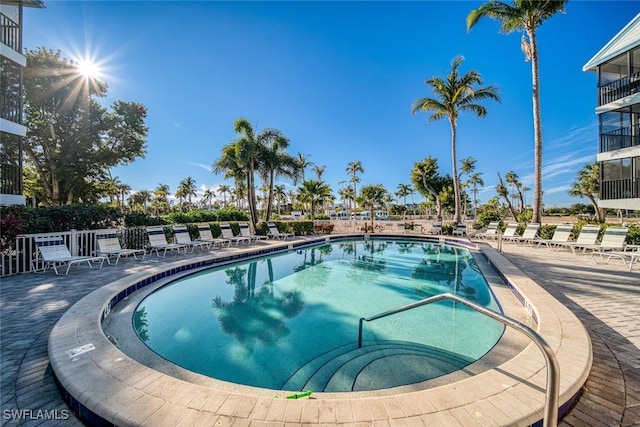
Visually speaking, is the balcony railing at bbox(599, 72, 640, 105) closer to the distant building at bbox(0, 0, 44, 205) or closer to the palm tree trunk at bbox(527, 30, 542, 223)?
the palm tree trunk at bbox(527, 30, 542, 223)

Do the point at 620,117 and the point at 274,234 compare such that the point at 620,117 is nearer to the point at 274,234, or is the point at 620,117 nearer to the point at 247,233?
the point at 274,234

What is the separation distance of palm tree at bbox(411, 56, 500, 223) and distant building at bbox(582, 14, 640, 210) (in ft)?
16.2

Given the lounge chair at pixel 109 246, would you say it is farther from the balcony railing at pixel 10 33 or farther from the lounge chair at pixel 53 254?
the balcony railing at pixel 10 33

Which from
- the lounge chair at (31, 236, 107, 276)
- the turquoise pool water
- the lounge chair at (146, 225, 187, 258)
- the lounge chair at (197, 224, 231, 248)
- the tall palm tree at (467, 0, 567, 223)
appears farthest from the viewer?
the tall palm tree at (467, 0, 567, 223)

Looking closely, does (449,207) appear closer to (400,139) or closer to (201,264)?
(400,139)

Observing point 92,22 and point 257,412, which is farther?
point 92,22

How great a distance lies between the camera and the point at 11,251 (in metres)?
6.70

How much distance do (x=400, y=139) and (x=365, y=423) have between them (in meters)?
37.1

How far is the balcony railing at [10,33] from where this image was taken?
33.0 feet

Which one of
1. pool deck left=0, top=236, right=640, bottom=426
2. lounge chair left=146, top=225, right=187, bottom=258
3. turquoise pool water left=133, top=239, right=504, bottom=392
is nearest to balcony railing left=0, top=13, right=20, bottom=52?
lounge chair left=146, top=225, right=187, bottom=258

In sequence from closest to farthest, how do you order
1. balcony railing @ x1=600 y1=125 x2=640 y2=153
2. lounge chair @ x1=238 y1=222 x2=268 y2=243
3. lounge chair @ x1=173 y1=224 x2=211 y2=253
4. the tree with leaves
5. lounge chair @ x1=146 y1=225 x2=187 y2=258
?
lounge chair @ x1=146 y1=225 x2=187 y2=258 < lounge chair @ x1=173 y1=224 x2=211 y2=253 < balcony railing @ x1=600 y1=125 x2=640 y2=153 < lounge chair @ x1=238 y1=222 x2=268 y2=243 < the tree with leaves

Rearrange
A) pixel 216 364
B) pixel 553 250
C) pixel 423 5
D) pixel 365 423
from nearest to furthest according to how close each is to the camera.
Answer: pixel 365 423, pixel 216 364, pixel 553 250, pixel 423 5

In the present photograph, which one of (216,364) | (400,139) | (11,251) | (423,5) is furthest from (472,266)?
(400,139)

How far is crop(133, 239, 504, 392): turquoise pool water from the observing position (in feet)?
10.7
